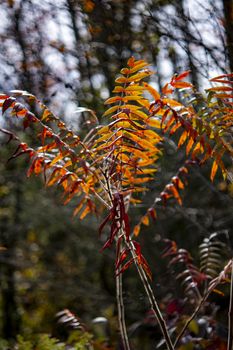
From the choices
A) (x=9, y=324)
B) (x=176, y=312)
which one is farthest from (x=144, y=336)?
(x=176, y=312)

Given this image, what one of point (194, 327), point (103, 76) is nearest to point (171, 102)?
point (194, 327)

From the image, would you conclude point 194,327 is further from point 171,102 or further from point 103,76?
point 103,76

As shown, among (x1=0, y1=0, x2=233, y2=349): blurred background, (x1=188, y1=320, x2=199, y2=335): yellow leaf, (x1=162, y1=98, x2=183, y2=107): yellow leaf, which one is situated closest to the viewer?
(x1=162, y1=98, x2=183, y2=107): yellow leaf

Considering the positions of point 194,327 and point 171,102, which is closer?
point 171,102

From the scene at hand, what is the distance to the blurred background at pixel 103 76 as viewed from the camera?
3711 millimetres

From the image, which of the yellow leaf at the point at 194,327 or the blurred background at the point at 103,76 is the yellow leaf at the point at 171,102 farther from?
the yellow leaf at the point at 194,327

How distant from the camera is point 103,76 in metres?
5.55

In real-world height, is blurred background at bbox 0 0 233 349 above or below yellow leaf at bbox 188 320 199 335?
above

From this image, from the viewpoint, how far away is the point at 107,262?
27.9 ft

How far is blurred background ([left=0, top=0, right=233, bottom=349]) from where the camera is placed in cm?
371

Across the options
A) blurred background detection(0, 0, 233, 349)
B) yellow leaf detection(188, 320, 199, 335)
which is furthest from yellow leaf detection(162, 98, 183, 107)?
yellow leaf detection(188, 320, 199, 335)

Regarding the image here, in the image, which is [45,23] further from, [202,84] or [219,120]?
[219,120]

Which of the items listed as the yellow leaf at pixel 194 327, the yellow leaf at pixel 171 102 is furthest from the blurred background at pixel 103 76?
the yellow leaf at pixel 171 102

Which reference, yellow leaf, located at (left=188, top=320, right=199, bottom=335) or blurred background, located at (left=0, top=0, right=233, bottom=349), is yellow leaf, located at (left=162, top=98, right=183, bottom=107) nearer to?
blurred background, located at (left=0, top=0, right=233, bottom=349)
